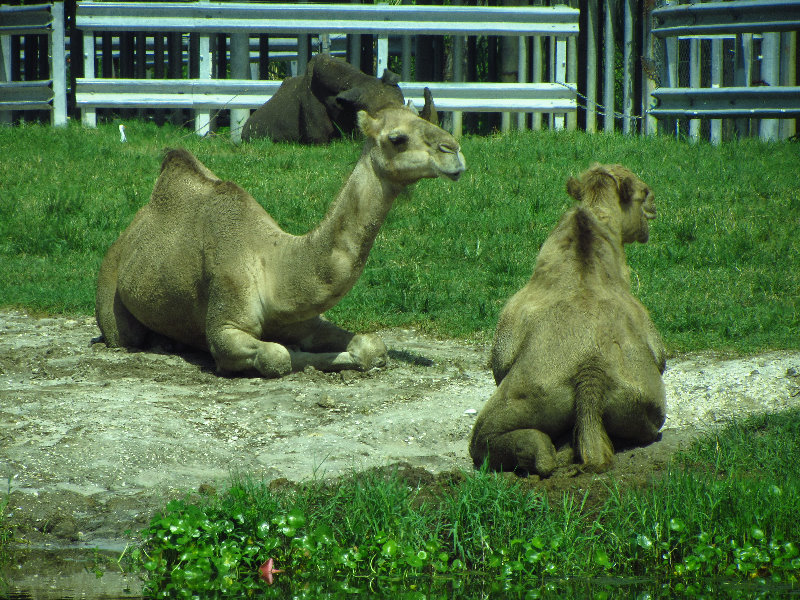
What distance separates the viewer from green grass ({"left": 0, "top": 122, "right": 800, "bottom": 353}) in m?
10.4

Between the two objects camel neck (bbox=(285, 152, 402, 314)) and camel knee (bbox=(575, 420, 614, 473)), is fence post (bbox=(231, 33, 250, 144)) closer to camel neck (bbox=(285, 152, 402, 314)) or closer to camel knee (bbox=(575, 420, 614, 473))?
camel neck (bbox=(285, 152, 402, 314))

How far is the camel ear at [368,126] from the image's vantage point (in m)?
8.06

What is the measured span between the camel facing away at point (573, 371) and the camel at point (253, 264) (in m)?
1.67

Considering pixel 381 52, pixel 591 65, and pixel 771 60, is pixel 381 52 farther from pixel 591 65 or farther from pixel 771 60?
pixel 771 60

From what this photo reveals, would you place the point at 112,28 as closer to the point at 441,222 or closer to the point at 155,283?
the point at 441,222

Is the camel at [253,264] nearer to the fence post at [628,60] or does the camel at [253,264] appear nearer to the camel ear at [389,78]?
the camel ear at [389,78]

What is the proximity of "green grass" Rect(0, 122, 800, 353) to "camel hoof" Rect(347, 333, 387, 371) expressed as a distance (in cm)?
145

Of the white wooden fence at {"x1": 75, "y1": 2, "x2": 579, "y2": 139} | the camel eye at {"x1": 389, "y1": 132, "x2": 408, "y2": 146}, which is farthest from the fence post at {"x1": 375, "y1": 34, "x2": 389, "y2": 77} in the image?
the camel eye at {"x1": 389, "y1": 132, "x2": 408, "y2": 146}

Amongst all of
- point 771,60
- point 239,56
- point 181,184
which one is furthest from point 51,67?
point 771,60

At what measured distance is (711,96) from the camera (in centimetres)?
1435

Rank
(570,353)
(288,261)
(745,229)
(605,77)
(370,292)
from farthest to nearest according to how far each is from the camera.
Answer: (605,77) → (745,229) → (370,292) → (288,261) → (570,353)

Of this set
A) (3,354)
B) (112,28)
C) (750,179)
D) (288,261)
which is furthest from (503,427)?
(112,28)

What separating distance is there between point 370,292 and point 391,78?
432 cm

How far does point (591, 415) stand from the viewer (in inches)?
225
